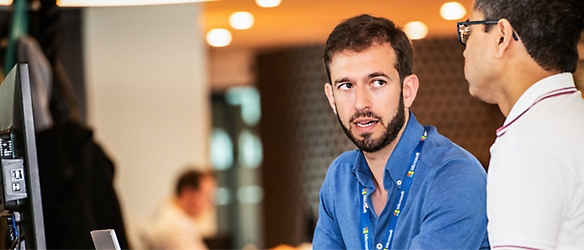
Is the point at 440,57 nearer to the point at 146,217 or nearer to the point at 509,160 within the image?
the point at 146,217

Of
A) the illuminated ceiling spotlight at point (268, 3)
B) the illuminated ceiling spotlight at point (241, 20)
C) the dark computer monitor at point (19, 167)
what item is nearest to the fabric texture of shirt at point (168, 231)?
the illuminated ceiling spotlight at point (268, 3)

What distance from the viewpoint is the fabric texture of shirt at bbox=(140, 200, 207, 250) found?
4.39 meters

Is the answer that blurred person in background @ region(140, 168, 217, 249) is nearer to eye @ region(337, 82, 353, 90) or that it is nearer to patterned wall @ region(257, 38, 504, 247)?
patterned wall @ region(257, 38, 504, 247)

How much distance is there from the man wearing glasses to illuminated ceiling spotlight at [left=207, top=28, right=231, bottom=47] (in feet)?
16.2

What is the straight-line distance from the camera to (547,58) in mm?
1247

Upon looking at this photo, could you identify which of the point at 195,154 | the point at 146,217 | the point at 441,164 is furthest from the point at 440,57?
the point at 441,164

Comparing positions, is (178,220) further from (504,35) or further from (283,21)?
(504,35)

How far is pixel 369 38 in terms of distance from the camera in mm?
1407

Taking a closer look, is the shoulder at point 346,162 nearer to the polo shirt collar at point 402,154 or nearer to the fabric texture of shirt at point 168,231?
the polo shirt collar at point 402,154

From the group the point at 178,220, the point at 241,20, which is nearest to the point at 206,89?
the point at 178,220

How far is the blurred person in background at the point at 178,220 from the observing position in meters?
4.40

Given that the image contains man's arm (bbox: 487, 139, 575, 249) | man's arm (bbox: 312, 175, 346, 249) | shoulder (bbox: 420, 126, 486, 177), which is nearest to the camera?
man's arm (bbox: 487, 139, 575, 249)

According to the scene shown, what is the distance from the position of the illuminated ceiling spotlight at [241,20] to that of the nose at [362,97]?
414 centimetres

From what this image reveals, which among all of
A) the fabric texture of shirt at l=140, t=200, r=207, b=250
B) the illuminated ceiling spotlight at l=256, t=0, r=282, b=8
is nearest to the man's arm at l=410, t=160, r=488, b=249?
the fabric texture of shirt at l=140, t=200, r=207, b=250
